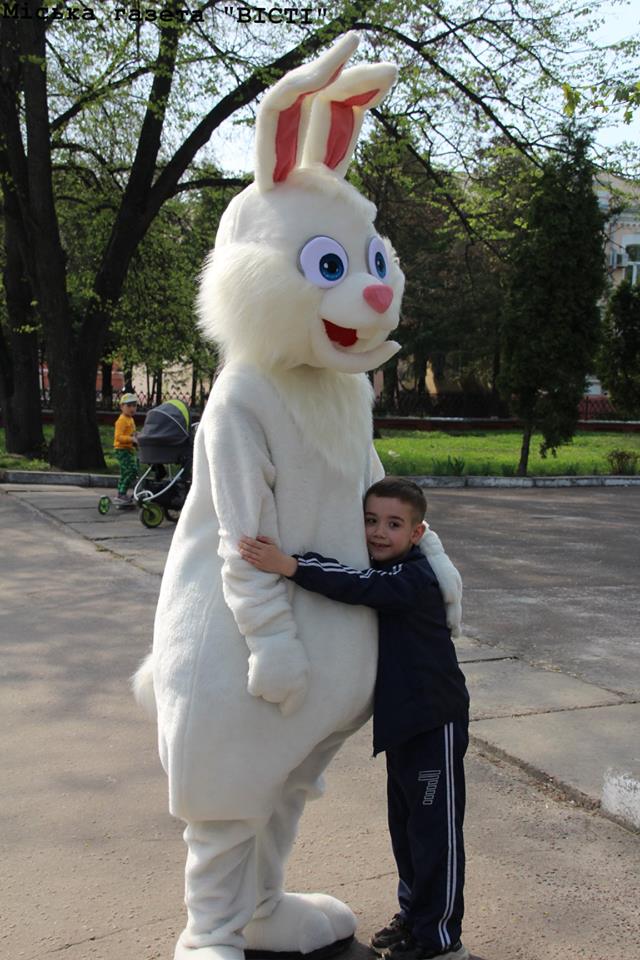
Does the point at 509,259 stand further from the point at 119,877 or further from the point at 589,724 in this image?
the point at 119,877

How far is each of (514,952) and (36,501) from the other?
10.6m

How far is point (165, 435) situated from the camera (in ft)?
34.1

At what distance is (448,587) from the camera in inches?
106

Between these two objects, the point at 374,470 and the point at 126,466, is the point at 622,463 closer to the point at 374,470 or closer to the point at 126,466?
the point at 126,466

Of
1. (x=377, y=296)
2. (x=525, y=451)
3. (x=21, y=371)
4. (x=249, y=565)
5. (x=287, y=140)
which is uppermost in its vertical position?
(x=287, y=140)

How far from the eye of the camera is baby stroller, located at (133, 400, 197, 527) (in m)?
10.4

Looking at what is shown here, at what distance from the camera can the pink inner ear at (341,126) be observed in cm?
279

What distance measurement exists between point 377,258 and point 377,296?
8.7 inches

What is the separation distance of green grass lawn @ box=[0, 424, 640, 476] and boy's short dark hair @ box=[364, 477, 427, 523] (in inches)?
511

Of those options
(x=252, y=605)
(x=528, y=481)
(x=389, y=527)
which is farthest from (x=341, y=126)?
(x=528, y=481)

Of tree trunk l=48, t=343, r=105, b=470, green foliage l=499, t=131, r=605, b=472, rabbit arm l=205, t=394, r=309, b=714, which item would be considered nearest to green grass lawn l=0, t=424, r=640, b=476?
tree trunk l=48, t=343, r=105, b=470

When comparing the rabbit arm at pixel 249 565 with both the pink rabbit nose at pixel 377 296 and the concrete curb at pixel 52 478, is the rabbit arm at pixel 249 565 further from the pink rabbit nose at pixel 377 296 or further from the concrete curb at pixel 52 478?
the concrete curb at pixel 52 478

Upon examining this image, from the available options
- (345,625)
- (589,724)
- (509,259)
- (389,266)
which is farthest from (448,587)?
(509,259)

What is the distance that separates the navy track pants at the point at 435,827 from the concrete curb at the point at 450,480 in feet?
41.6
